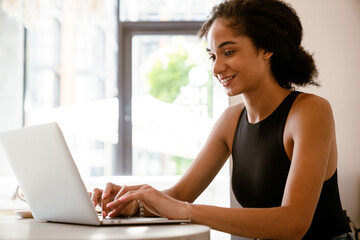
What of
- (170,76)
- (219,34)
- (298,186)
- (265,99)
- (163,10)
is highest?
(163,10)

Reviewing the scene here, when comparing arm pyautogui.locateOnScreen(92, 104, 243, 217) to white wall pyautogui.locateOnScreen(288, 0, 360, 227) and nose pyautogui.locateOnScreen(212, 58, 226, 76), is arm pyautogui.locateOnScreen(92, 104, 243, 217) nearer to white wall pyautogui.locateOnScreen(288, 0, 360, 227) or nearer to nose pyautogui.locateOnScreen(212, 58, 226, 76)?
nose pyautogui.locateOnScreen(212, 58, 226, 76)

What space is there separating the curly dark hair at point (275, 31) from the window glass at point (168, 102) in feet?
4.67

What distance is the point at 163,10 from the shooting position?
304 cm

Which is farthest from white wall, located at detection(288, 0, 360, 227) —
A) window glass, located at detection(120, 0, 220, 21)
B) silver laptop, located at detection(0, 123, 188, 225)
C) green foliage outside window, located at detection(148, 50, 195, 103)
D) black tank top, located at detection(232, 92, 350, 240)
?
silver laptop, located at detection(0, 123, 188, 225)

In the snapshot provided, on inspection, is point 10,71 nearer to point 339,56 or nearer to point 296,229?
point 339,56

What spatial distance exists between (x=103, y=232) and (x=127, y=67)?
7.49 ft

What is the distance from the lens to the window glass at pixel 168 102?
116 inches

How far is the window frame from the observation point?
2.96m

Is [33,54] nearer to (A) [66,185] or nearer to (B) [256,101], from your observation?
(B) [256,101]

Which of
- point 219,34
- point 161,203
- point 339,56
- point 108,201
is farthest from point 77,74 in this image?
point 161,203

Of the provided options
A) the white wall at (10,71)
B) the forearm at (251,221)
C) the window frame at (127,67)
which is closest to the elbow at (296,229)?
the forearm at (251,221)

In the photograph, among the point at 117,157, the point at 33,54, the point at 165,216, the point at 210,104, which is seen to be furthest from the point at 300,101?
the point at 33,54

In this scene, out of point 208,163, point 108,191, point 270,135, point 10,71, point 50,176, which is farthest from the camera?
point 10,71

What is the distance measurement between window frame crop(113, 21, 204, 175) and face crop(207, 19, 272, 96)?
5.28 ft
